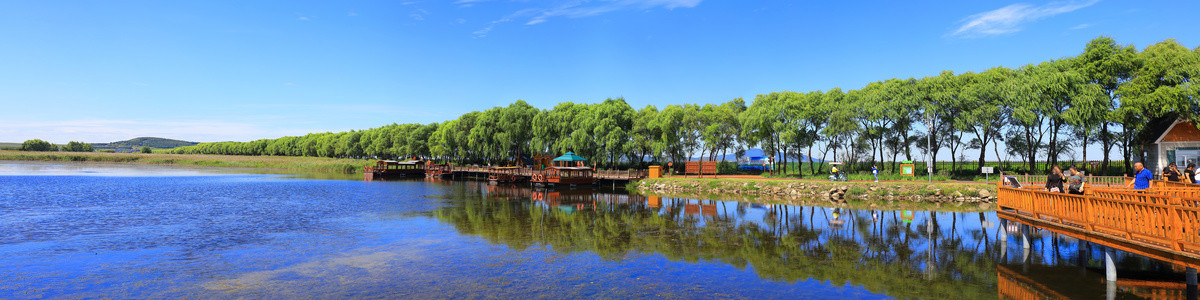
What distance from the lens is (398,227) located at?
1920 cm

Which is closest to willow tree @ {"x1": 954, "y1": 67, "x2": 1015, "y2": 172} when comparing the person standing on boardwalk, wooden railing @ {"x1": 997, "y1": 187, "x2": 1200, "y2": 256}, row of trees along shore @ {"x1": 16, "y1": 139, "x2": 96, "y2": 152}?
the person standing on boardwalk

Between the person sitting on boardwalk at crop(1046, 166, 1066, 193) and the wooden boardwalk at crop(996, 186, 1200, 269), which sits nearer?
the wooden boardwalk at crop(996, 186, 1200, 269)

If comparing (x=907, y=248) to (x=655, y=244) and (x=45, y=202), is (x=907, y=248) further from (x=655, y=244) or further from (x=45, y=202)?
(x=45, y=202)

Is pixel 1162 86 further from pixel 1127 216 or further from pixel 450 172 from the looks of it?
pixel 450 172

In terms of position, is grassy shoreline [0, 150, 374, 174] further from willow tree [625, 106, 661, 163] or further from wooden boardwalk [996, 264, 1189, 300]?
wooden boardwalk [996, 264, 1189, 300]

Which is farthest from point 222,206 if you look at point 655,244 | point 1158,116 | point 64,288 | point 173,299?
point 1158,116

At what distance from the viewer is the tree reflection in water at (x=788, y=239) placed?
11492 mm

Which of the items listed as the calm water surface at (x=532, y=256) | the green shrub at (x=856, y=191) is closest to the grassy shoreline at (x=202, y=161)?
the calm water surface at (x=532, y=256)

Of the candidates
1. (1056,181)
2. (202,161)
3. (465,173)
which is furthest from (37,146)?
(1056,181)

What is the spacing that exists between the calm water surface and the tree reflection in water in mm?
76

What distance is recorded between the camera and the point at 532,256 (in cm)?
1362

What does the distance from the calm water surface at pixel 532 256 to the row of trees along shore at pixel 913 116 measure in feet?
54.7

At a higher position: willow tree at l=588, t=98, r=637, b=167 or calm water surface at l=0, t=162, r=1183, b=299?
willow tree at l=588, t=98, r=637, b=167

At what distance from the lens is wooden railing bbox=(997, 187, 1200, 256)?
8.23 m
